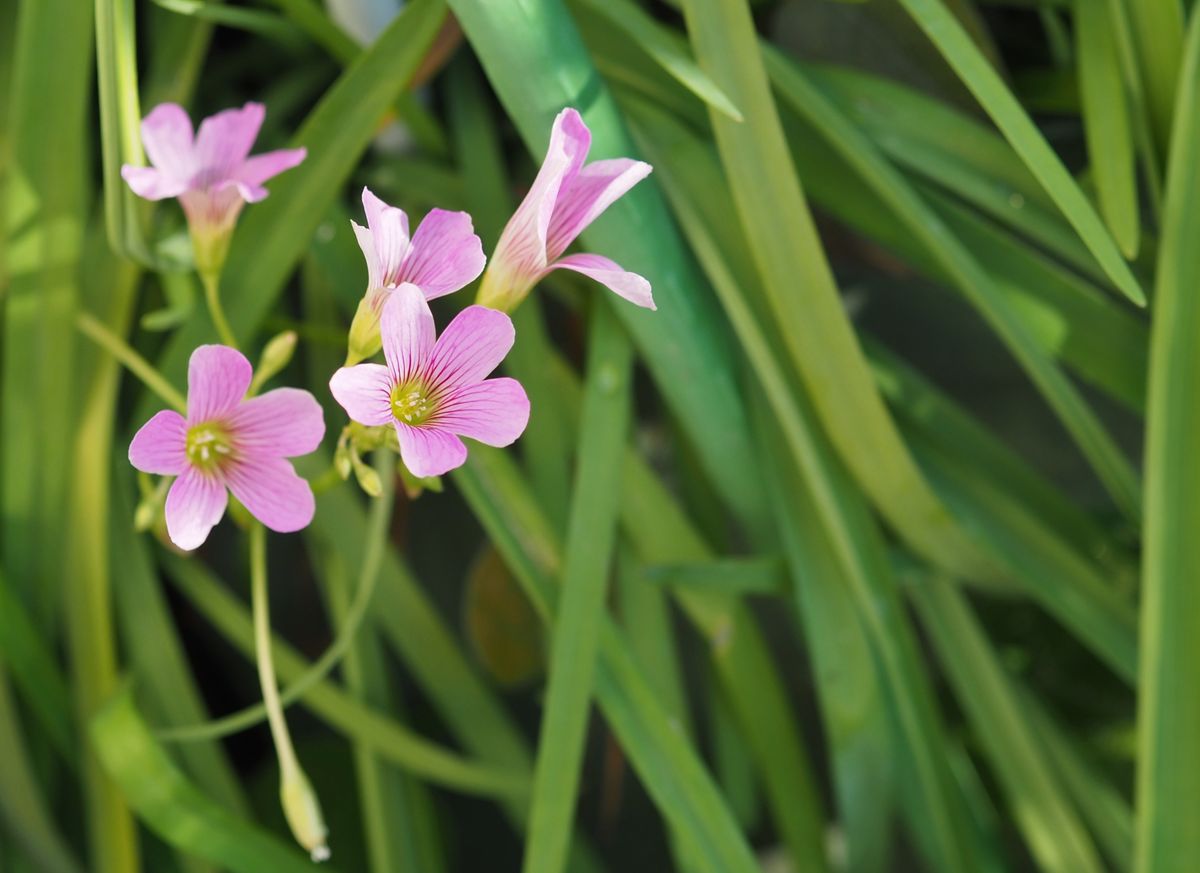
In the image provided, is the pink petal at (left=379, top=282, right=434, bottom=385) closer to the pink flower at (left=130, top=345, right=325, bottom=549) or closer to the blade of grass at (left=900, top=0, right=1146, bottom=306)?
the pink flower at (left=130, top=345, right=325, bottom=549)

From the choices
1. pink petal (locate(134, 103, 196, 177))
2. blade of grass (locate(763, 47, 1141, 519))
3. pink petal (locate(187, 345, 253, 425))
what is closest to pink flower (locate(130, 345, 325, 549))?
pink petal (locate(187, 345, 253, 425))

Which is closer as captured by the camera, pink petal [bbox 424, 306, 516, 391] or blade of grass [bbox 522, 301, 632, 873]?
pink petal [bbox 424, 306, 516, 391]

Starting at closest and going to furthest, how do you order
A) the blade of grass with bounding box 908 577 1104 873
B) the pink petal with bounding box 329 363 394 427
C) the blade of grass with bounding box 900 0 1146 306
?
the pink petal with bounding box 329 363 394 427 < the blade of grass with bounding box 900 0 1146 306 < the blade of grass with bounding box 908 577 1104 873

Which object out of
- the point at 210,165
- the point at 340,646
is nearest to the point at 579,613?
the point at 340,646

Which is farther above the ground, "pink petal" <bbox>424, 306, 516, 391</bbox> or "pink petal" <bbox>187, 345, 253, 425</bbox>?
"pink petal" <bbox>187, 345, 253, 425</bbox>

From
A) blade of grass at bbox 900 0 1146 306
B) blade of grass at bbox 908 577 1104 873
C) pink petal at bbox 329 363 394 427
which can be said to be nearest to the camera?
pink petal at bbox 329 363 394 427

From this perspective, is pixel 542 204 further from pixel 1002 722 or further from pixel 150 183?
pixel 1002 722

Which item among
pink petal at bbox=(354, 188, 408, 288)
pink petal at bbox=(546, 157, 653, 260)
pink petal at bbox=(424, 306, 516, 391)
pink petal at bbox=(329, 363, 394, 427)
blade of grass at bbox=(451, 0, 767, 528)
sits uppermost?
blade of grass at bbox=(451, 0, 767, 528)

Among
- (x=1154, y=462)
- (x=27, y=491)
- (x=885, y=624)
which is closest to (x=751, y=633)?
(x=885, y=624)

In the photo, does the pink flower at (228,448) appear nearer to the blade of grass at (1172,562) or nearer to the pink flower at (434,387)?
the pink flower at (434,387)
